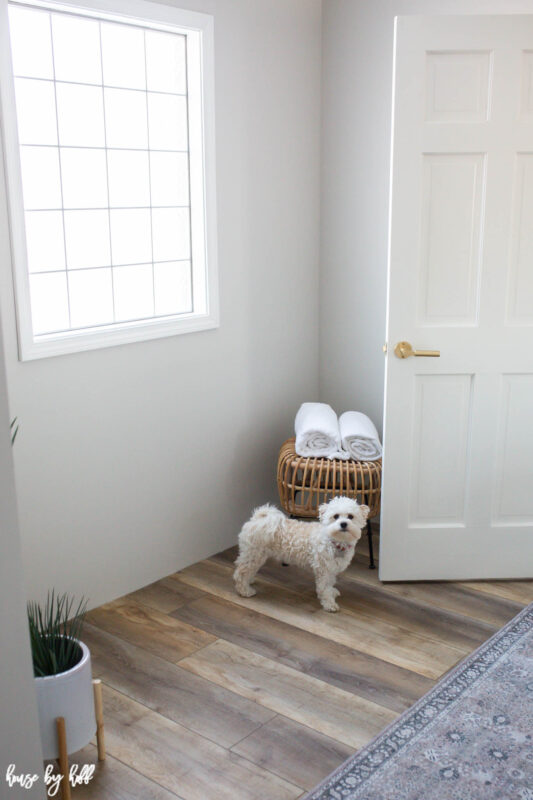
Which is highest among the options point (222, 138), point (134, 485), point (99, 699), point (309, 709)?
point (222, 138)

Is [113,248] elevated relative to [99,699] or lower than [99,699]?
elevated

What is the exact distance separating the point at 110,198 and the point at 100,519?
1.20 metres

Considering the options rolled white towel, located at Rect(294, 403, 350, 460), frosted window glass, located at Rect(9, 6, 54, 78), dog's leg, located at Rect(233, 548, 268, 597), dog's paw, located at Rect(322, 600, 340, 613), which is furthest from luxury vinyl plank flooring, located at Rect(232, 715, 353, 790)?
frosted window glass, located at Rect(9, 6, 54, 78)

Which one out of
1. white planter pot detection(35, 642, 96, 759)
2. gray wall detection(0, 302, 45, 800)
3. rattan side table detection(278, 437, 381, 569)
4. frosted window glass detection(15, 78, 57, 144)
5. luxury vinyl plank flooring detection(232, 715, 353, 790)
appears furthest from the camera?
rattan side table detection(278, 437, 381, 569)

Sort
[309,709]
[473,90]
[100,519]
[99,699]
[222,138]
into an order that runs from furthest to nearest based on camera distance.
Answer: [222,138] < [100,519] < [473,90] < [309,709] < [99,699]

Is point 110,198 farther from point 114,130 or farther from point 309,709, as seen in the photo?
point 309,709

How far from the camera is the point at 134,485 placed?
125 inches

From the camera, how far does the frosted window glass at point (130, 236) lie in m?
3.06

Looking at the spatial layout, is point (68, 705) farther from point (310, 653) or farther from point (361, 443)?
point (361, 443)

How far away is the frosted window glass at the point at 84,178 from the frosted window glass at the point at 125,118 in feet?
0.32

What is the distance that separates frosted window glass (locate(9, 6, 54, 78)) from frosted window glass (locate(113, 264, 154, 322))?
0.75 metres

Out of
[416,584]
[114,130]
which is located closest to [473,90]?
[114,130]

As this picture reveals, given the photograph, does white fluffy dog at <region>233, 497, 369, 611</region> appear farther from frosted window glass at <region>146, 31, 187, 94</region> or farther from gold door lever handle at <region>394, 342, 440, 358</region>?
frosted window glass at <region>146, 31, 187, 94</region>

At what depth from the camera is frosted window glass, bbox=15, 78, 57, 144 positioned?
8.80 feet
